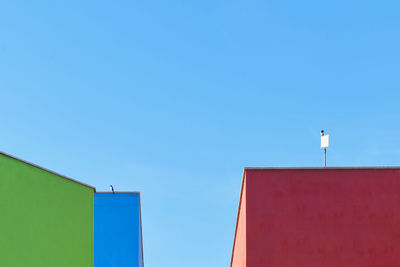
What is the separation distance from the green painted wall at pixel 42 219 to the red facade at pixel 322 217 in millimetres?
3379

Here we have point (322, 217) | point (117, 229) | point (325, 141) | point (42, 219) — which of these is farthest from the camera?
point (117, 229)

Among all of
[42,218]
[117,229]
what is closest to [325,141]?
[42,218]

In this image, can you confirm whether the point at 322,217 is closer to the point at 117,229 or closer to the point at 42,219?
the point at 42,219

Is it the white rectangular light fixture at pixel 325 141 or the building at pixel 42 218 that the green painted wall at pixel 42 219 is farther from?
the white rectangular light fixture at pixel 325 141

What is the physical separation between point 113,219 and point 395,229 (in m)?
7.43

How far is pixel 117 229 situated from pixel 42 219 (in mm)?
4940

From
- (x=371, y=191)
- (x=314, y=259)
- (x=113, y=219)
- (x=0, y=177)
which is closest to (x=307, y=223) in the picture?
(x=314, y=259)

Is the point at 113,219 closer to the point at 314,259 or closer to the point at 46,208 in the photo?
the point at 46,208

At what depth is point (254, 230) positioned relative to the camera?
31.6 feet

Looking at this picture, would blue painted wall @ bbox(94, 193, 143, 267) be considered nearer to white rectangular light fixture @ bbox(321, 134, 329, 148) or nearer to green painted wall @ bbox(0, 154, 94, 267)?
green painted wall @ bbox(0, 154, 94, 267)

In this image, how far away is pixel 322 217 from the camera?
31.4 feet

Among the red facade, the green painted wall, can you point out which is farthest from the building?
the red facade

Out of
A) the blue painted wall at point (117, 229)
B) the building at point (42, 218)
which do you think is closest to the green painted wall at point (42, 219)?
the building at point (42, 218)

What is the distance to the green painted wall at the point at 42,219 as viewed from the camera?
8367 millimetres
